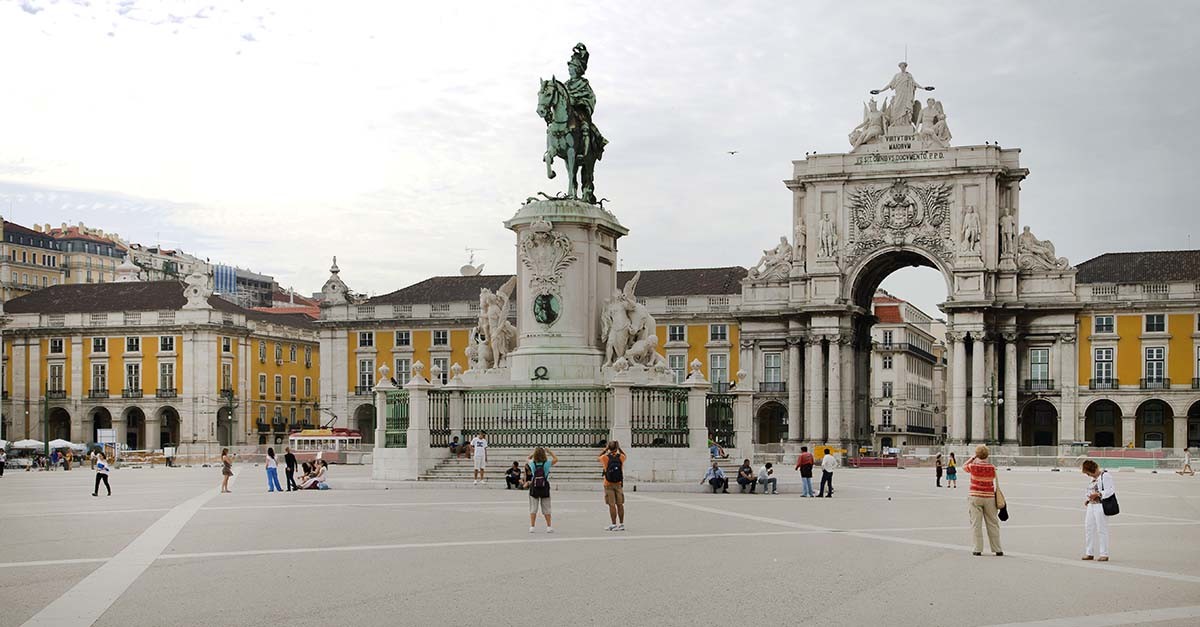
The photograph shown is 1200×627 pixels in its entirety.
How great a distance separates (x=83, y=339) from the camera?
3497 inches

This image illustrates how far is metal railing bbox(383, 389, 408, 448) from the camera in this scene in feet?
107

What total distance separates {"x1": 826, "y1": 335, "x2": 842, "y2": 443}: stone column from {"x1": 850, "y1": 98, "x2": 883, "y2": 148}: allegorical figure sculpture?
10.9 meters

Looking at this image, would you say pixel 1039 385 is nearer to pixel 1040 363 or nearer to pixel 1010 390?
pixel 1040 363

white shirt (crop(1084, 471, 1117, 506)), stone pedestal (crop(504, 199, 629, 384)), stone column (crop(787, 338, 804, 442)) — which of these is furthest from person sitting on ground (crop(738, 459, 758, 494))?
stone column (crop(787, 338, 804, 442))

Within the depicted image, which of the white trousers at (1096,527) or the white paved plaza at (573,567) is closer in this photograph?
the white paved plaza at (573,567)

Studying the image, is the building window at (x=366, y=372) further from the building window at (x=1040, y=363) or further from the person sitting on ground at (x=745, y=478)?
the person sitting on ground at (x=745, y=478)

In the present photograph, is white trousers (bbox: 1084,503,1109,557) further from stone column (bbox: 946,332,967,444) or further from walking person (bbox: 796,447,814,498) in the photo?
stone column (bbox: 946,332,967,444)

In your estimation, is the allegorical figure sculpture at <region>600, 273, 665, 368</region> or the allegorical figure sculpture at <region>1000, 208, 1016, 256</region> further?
the allegorical figure sculpture at <region>1000, 208, 1016, 256</region>

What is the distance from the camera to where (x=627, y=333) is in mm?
30844

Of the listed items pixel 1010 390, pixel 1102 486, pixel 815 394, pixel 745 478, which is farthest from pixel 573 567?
pixel 1010 390

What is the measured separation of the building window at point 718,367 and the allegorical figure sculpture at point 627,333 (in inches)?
2135

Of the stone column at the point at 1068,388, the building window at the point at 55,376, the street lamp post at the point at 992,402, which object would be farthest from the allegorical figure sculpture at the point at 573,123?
the building window at the point at 55,376

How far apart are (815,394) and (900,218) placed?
33.8 feet

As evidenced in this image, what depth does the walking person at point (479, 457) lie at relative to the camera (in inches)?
1189
